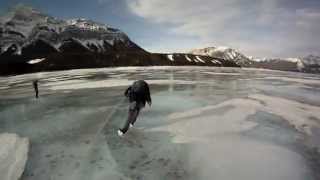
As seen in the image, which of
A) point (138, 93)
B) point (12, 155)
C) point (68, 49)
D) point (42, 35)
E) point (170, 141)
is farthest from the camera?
point (42, 35)

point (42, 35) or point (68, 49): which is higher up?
point (42, 35)

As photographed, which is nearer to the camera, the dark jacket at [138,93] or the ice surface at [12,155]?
the ice surface at [12,155]

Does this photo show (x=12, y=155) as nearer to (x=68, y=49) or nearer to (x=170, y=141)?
(x=170, y=141)

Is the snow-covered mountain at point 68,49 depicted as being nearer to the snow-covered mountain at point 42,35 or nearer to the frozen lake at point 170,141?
the snow-covered mountain at point 42,35

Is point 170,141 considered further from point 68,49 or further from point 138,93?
point 68,49

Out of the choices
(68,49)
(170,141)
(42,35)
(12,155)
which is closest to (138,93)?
(170,141)

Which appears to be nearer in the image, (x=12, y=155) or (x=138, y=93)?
(x=12, y=155)

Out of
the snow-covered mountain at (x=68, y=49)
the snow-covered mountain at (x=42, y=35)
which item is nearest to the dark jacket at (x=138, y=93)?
the snow-covered mountain at (x=68, y=49)

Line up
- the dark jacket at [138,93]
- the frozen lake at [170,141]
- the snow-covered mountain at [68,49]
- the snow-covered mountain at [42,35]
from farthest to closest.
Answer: the snow-covered mountain at [42,35] → the snow-covered mountain at [68,49] → the dark jacket at [138,93] → the frozen lake at [170,141]

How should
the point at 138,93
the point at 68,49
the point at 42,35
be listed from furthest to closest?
1. the point at 42,35
2. the point at 68,49
3. the point at 138,93

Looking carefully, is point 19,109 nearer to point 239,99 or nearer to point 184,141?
point 184,141

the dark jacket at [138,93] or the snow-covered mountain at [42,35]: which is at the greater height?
the snow-covered mountain at [42,35]

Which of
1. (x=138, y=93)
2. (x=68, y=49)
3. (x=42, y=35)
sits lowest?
(x=138, y=93)

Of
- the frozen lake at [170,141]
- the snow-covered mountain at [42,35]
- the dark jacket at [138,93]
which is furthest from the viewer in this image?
the snow-covered mountain at [42,35]
